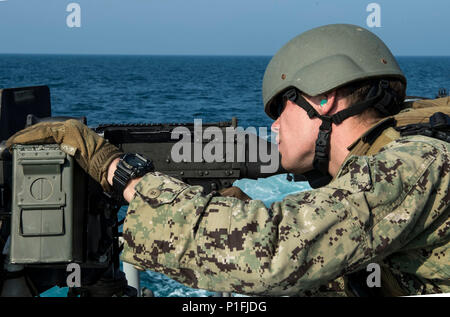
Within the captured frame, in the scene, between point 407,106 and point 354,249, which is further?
point 407,106

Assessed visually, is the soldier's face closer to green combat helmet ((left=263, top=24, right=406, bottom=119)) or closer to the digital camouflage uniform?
green combat helmet ((left=263, top=24, right=406, bottom=119))

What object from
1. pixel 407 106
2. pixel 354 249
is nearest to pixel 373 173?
pixel 354 249

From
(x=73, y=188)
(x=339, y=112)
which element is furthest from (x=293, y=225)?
(x=73, y=188)

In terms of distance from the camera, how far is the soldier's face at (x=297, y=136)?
245 cm

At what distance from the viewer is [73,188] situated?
3221mm

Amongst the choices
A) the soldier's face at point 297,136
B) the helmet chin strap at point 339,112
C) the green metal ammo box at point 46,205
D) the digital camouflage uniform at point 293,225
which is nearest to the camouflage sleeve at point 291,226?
the digital camouflage uniform at point 293,225

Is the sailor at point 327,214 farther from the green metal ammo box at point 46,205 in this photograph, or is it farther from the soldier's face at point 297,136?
the green metal ammo box at point 46,205

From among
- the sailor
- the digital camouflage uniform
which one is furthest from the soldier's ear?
the digital camouflage uniform

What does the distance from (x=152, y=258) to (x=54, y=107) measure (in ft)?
75.7

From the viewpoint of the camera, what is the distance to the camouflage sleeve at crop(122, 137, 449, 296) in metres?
1.80

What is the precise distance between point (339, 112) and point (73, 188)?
1.53 metres

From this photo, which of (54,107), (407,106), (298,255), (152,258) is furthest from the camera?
(54,107)

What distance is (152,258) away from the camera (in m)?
1.93
